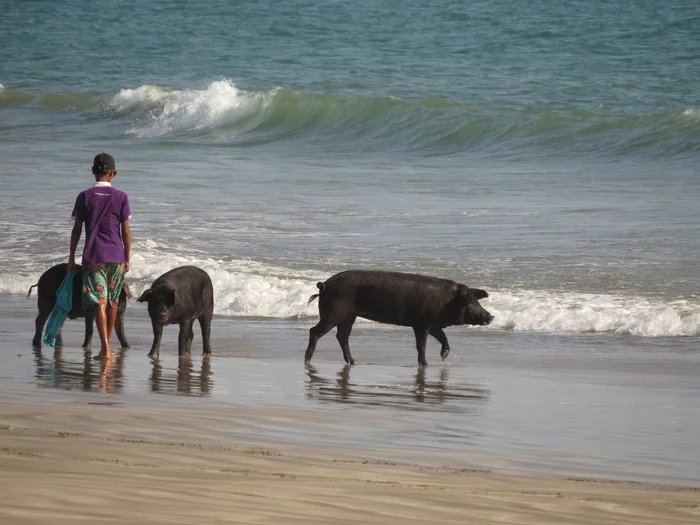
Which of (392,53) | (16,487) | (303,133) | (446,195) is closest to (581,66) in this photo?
(392,53)

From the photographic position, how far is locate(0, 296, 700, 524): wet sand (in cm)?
509

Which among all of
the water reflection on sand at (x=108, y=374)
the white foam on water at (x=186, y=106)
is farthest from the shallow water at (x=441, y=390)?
the white foam on water at (x=186, y=106)

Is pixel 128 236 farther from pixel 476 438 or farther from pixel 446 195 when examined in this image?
pixel 446 195

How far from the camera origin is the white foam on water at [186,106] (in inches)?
1481

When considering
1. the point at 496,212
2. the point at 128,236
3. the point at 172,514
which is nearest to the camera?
Result: the point at 172,514

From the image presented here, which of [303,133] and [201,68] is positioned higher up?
[201,68]

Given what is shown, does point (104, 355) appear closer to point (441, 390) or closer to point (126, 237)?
point (126, 237)

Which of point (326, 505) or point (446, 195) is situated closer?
point (326, 505)

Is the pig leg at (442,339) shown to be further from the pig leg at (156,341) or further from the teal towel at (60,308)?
the teal towel at (60,308)

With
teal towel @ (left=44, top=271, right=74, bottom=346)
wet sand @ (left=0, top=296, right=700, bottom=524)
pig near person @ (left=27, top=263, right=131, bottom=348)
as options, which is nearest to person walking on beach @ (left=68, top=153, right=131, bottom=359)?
teal towel @ (left=44, top=271, right=74, bottom=346)

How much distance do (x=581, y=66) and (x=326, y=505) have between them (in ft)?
123

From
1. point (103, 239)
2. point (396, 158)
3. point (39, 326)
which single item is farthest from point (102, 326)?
point (396, 158)

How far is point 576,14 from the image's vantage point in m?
51.5

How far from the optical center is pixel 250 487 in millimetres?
5324
